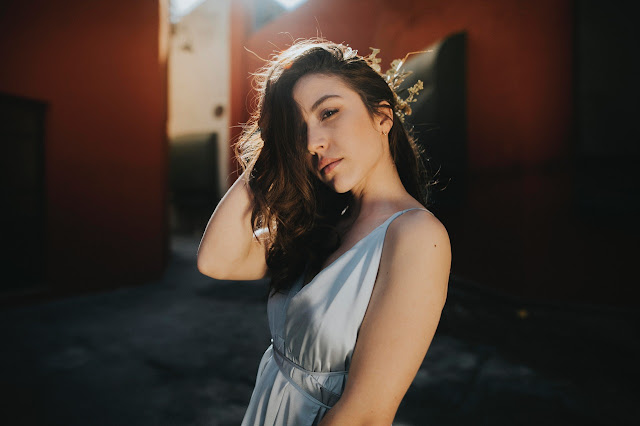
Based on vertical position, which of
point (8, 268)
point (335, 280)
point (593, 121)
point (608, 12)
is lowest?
point (8, 268)

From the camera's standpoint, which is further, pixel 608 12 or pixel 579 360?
pixel 608 12

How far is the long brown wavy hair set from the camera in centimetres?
105

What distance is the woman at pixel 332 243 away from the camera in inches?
28.6

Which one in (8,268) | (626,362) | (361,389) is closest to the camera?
(361,389)

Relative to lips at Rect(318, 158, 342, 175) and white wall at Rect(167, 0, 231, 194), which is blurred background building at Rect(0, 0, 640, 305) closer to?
lips at Rect(318, 158, 342, 175)

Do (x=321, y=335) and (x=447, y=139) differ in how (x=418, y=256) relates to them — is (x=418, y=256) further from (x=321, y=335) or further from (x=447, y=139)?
(x=447, y=139)

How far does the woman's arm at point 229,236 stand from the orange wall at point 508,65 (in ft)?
11.8

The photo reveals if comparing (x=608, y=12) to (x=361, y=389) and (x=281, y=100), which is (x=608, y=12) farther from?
(x=361, y=389)

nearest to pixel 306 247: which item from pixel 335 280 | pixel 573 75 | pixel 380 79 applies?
pixel 335 280

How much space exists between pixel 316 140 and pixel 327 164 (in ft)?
0.22

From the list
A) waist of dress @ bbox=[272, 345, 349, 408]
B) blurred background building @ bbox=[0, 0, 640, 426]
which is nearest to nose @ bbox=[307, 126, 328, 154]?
waist of dress @ bbox=[272, 345, 349, 408]

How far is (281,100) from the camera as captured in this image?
1.08 metres

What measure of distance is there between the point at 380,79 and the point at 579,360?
2890mm

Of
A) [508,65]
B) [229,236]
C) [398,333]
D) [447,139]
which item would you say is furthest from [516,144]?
[398,333]
